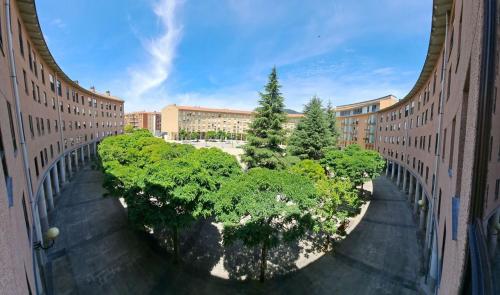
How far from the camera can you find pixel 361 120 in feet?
160

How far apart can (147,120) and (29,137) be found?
118699mm

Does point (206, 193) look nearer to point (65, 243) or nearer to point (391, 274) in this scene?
point (65, 243)

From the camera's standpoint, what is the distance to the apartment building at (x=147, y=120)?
118594mm

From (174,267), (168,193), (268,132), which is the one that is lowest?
(174,267)

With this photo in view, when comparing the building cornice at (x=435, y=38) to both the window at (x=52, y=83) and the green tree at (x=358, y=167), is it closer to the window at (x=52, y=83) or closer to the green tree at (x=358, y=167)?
the green tree at (x=358, y=167)

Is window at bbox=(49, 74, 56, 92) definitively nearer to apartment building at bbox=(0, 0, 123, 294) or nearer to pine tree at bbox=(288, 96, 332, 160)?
apartment building at bbox=(0, 0, 123, 294)

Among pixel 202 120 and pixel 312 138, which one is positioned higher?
pixel 202 120

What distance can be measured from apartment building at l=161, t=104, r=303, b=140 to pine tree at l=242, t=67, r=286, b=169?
61.8 metres

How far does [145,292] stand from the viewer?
36.4ft

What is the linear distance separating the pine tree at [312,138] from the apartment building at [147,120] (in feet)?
332

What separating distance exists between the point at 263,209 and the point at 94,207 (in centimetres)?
1586

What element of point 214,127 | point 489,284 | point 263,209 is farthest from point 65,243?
point 214,127

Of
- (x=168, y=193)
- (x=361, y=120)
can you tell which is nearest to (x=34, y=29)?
(x=168, y=193)

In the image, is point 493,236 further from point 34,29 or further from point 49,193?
point 49,193
